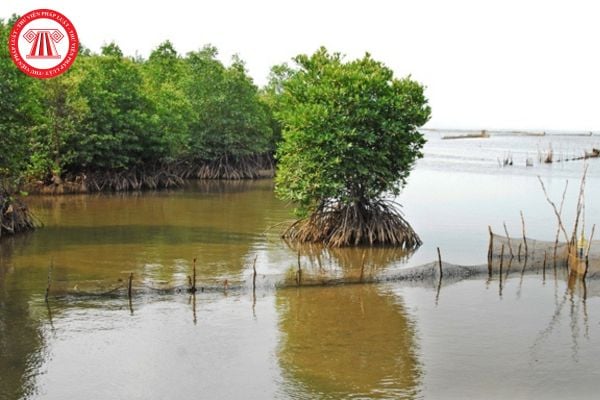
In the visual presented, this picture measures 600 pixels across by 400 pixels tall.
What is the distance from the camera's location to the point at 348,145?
19.3 meters

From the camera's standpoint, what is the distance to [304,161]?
2002 cm

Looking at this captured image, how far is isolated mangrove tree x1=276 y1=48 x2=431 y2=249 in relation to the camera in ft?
64.4

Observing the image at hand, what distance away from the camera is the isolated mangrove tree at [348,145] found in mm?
19625

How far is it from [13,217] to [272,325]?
38.6 feet

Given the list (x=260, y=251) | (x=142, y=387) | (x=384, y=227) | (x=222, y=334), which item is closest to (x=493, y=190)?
(x=384, y=227)

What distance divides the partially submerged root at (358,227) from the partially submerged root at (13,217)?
27.9 ft

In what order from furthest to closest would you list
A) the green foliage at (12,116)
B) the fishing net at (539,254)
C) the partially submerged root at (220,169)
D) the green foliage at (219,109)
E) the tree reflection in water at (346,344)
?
1. the partially submerged root at (220,169)
2. the green foliage at (219,109)
3. the green foliage at (12,116)
4. the fishing net at (539,254)
5. the tree reflection in water at (346,344)

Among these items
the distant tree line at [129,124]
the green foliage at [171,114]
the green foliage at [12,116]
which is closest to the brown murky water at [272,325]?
the green foliage at [12,116]

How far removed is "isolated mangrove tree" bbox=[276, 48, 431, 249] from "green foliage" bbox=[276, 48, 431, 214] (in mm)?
28

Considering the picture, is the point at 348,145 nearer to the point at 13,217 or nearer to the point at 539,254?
the point at 539,254

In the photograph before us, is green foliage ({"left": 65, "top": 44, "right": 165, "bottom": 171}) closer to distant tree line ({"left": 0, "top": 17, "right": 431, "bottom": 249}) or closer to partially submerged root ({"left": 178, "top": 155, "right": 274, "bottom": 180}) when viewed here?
distant tree line ({"left": 0, "top": 17, "right": 431, "bottom": 249})

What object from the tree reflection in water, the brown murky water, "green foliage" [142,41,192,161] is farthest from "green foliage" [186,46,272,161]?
the tree reflection in water

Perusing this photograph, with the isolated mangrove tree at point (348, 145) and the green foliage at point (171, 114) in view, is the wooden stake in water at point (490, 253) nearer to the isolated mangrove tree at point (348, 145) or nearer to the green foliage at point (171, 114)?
the isolated mangrove tree at point (348, 145)

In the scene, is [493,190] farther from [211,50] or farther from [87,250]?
[87,250]
